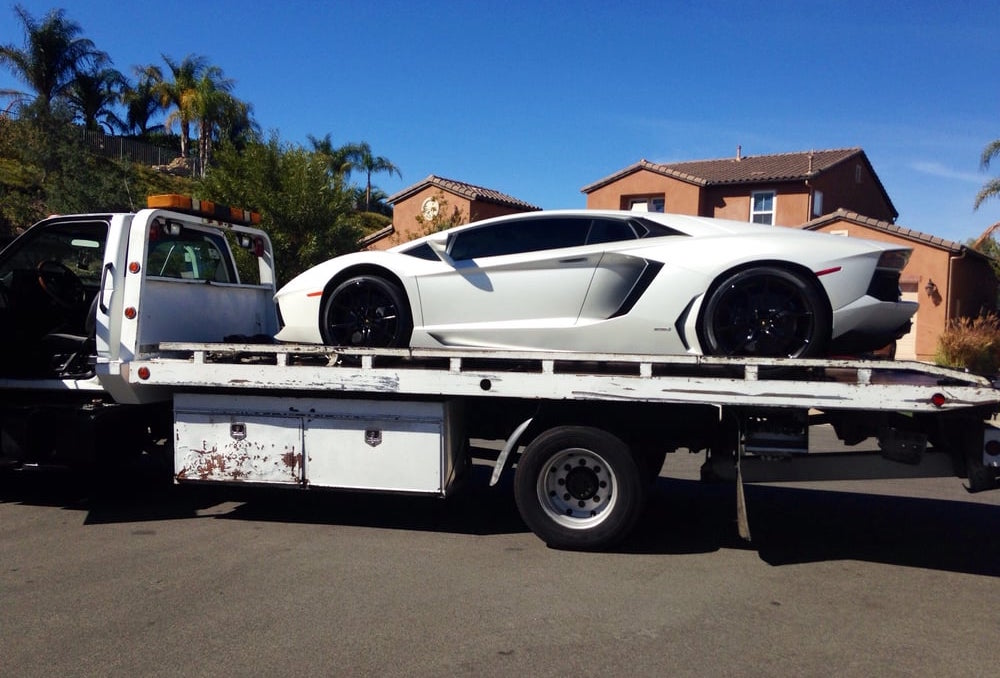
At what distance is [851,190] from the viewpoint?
27938mm

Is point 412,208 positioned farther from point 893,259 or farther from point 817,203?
point 893,259

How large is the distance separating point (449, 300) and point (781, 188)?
71.8 feet

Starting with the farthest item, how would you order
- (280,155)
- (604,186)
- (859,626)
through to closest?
(604,186) < (280,155) < (859,626)

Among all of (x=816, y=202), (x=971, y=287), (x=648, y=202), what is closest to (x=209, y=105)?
(x=648, y=202)

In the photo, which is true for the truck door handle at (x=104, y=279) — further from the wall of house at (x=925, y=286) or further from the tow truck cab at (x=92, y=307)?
the wall of house at (x=925, y=286)

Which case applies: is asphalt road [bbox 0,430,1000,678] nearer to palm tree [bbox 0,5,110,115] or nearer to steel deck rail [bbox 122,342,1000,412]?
steel deck rail [bbox 122,342,1000,412]

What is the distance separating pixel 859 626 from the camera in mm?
4105

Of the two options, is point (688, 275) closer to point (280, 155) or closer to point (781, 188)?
point (280, 155)

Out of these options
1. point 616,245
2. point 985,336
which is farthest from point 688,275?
point 985,336

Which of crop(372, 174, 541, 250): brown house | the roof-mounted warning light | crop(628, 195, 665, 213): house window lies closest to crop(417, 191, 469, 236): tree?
crop(372, 174, 541, 250): brown house

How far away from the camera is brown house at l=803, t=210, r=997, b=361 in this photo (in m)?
19.5

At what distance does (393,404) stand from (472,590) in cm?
149

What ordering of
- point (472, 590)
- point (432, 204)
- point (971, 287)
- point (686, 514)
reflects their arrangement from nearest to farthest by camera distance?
1. point (472, 590)
2. point (686, 514)
3. point (971, 287)
4. point (432, 204)

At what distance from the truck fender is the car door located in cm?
75
